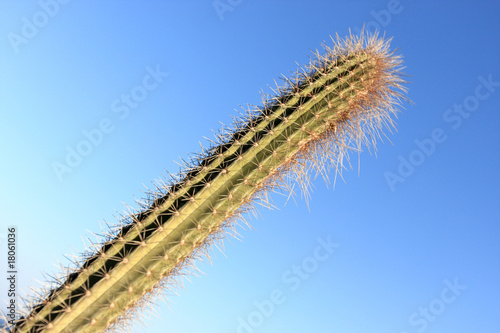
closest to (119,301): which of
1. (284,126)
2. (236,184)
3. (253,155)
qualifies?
(236,184)

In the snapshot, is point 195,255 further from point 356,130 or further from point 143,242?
point 356,130

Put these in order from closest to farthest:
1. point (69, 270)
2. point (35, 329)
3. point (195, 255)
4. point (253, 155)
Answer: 1. point (35, 329)
2. point (69, 270)
3. point (195, 255)
4. point (253, 155)

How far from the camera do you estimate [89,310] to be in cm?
332

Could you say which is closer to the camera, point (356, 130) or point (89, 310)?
point (89, 310)

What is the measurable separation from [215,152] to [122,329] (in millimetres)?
2013

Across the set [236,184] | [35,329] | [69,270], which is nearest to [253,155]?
[236,184]

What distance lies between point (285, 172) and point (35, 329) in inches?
113

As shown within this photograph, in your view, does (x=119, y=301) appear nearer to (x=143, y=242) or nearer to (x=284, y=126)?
(x=143, y=242)

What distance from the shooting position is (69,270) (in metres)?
3.48

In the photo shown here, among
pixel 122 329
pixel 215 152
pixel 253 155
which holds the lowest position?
pixel 122 329

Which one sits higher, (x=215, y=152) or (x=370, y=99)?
(x=215, y=152)

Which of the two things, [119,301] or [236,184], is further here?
[236,184]

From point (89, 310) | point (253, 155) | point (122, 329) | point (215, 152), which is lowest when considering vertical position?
point (122, 329)

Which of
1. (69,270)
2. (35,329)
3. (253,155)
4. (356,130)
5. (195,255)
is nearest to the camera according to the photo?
(35,329)
